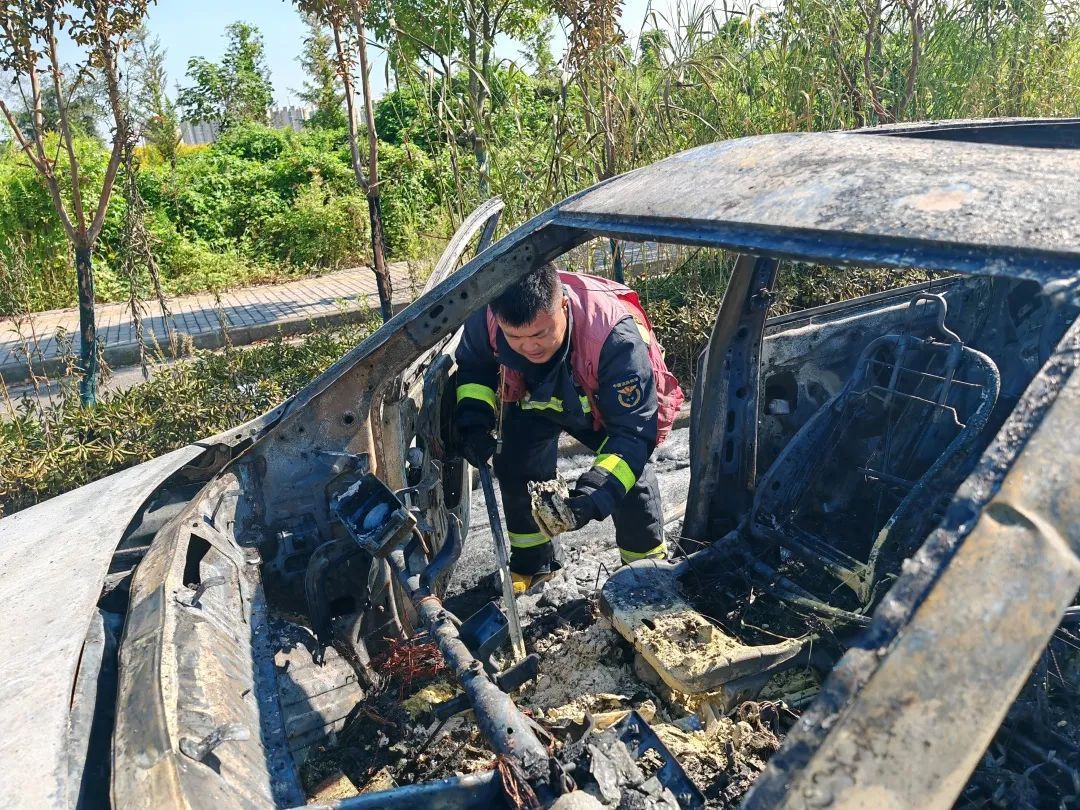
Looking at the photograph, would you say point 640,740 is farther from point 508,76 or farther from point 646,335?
point 508,76

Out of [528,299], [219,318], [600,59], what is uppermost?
[600,59]

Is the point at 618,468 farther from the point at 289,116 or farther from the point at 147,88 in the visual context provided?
the point at 289,116

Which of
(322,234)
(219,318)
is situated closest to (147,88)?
(219,318)

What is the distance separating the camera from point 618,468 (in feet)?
9.41

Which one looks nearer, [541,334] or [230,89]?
[541,334]

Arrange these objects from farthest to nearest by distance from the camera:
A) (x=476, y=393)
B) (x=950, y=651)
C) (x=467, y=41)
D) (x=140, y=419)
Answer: (x=467, y=41)
(x=140, y=419)
(x=476, y=393)
(x=950, y=651)

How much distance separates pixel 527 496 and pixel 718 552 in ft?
3.22

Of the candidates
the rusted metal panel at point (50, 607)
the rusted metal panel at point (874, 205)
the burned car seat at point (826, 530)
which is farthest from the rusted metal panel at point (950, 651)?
the burned car seat at point (826, 530)

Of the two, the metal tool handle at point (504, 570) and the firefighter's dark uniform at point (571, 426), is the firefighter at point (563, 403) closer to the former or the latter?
the firefighter's dark uniform at point (571, 426)

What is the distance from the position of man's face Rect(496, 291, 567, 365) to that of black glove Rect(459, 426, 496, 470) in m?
0.34

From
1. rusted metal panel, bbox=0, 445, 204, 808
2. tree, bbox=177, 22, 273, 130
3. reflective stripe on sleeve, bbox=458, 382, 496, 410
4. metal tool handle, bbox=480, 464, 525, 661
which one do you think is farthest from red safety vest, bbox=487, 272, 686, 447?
tree, bbox=177, 22, 273, 130

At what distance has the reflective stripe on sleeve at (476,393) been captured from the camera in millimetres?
3158

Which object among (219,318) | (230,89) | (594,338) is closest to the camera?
(594,338)

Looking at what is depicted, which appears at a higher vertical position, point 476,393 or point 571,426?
point 476,393
